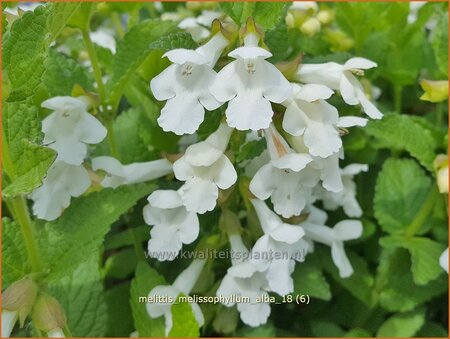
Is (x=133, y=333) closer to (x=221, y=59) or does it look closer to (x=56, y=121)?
(x=56, y=121)

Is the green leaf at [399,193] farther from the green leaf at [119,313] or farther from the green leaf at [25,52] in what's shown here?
the green leaf at [25,52]

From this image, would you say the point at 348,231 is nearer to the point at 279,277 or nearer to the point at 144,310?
the point at 279,277

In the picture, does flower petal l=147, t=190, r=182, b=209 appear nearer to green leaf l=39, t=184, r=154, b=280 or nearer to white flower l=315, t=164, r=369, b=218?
green leaf l=39, t=184, r=154, b=280

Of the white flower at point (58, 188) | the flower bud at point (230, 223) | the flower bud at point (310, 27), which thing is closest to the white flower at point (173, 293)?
the flower bud at point (230, 223)

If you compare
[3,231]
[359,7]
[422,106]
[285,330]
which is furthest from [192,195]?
[422,106]

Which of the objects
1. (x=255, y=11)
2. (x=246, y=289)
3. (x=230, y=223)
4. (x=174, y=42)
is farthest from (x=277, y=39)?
(x=246, y=289)

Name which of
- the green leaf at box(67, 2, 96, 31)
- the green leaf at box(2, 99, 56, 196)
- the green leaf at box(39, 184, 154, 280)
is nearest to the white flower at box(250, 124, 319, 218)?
the green leaf at box(39, 184, 154, 280)
